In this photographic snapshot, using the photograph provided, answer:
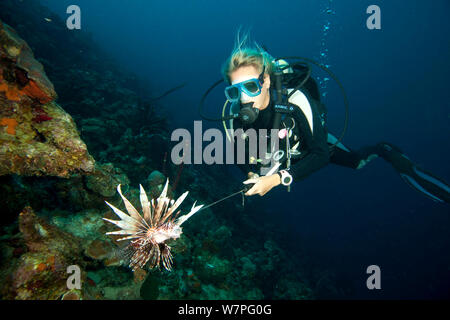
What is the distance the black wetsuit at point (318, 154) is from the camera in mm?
2967

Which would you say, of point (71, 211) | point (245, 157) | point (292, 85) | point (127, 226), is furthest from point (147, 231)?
point (292, 85)

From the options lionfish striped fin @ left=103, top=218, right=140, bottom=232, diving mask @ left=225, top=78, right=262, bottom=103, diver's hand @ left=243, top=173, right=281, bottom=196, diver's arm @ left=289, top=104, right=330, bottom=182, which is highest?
diving mask @ left=225, top=78, right=262, bottom=103

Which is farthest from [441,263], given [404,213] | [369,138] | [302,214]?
[369,138]

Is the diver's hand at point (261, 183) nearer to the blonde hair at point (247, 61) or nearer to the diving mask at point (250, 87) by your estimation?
the diving mask at point (250, 87)

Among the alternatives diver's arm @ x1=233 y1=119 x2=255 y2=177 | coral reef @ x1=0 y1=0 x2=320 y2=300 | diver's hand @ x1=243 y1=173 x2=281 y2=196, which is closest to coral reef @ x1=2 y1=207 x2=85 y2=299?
coral reef @ x1=0 y1=0 x2=320 y2=300

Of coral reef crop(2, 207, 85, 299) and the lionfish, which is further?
the lionfish

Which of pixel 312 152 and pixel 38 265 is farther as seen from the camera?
pixel 312 152

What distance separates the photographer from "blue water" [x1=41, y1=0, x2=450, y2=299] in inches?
762

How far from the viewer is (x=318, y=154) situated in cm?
297

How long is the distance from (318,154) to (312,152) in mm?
92

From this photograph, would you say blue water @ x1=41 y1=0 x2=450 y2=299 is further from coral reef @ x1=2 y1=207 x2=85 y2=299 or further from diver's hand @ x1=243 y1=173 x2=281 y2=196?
coral reef @ x1=2 y1=207 x2=85 y2=299

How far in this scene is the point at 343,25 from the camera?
71188mm

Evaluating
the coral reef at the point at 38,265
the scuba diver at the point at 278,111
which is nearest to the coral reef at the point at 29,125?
the coral reef at the point at 38,265

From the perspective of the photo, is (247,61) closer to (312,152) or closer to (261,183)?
(312,152)
